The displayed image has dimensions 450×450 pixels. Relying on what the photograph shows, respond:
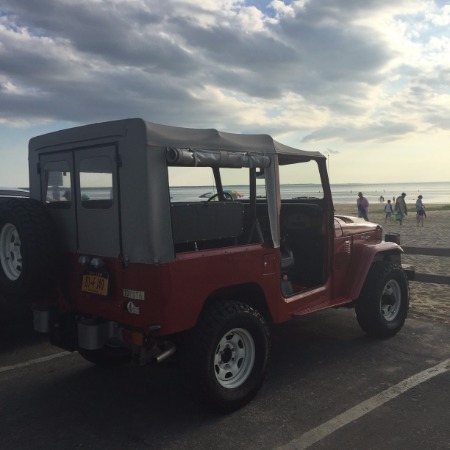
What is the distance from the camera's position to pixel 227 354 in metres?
3.81

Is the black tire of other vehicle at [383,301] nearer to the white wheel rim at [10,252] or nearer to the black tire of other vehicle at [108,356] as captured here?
the black tire of other vehicle at [108,356]

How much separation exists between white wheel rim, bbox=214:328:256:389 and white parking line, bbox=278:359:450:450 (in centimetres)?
71

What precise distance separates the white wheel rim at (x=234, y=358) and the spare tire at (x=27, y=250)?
1.51m

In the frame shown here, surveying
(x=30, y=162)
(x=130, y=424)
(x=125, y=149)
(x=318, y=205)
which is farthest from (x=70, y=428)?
(x=318, y=205)

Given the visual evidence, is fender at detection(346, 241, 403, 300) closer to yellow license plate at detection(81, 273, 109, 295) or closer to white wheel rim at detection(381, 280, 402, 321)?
white wheel rim at detection(381, 280, 402, 321)

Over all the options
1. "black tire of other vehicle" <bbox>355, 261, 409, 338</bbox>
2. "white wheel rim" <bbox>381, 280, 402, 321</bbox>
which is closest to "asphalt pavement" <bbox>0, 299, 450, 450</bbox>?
"black tire of other vehicle" <bbox>355, 261, 409, 338</bbox>

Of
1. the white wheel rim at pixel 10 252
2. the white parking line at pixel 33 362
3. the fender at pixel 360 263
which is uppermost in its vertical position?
the white wheel rim at pixel 10 252

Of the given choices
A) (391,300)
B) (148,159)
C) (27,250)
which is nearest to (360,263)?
(391,300)

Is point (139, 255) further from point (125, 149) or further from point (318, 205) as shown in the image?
point (318, 205)

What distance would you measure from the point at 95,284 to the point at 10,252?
87 cm

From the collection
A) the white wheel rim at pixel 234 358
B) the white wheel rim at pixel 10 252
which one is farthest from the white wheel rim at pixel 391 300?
the white wheel rim at pixel 10 252

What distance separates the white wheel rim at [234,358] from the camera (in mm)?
3721

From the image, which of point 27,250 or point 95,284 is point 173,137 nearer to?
point 95,284

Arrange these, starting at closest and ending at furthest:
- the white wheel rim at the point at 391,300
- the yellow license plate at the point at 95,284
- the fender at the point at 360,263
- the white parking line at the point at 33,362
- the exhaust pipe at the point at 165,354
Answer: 1. the exhaust pipe at the point at 165,354
2. the yellow license plate at the point at 95,284
3. the white parking line at the point at 33,362
4. the fender at the point at 360,263
5. the white wheel rim at the point at 391,300
